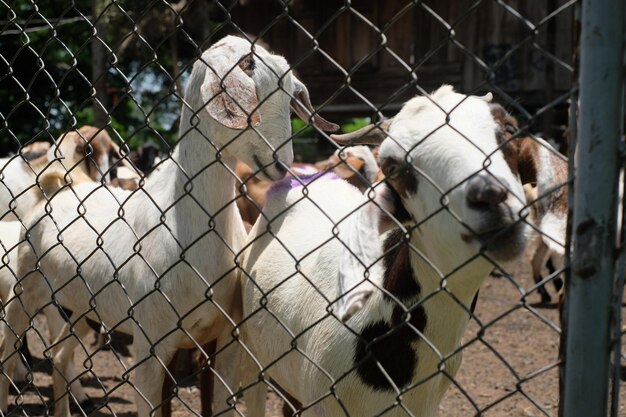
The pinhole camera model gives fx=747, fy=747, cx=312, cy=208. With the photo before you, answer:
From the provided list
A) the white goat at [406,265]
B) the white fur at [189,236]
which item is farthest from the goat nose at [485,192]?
the white fur at [189,236]

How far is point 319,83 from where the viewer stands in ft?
43.4

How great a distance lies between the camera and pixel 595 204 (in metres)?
1.35

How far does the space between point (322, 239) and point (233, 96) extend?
723mm

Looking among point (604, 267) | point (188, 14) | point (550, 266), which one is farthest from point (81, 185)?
point (188, 14)

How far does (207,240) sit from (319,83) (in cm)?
1029

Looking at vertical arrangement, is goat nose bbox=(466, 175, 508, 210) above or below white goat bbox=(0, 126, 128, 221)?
below

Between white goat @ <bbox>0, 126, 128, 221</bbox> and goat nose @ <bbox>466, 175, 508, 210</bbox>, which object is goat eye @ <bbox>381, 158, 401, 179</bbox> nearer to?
goat nose @ <bbox>466, 175, 508, 210</bbox>

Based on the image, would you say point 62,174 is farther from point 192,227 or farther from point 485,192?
point 485,192

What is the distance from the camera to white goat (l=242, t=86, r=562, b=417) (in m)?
1.75

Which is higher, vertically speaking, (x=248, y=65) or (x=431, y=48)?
(x=431, y=48)

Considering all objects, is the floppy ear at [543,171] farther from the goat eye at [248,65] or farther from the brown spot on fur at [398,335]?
the goat eye at [248,65]

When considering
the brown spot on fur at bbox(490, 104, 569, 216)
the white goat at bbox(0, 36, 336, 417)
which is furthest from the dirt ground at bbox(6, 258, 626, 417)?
the brown spot on fur at bbox(490, 104, 569, 216)

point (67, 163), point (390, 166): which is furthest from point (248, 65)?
point (67, 163)

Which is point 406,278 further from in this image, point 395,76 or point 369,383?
point 395,76
